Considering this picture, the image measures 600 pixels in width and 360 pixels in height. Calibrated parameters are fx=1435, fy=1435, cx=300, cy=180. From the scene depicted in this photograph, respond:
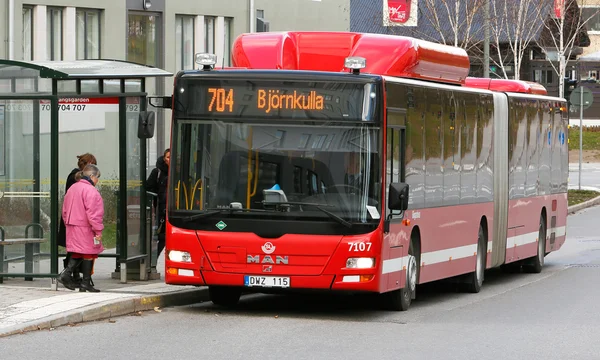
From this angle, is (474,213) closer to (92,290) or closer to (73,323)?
(92,290)

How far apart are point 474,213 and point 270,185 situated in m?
4.92

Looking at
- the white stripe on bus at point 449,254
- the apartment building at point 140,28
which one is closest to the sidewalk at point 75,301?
the white stripe on bus at point 449,254

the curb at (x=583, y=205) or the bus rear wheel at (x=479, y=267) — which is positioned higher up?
the bus rear wheel at (x=479, y=267)

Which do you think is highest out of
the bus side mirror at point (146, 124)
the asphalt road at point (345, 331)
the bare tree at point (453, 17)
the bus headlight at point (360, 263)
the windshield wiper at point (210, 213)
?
the bare tree at point (453, 17)

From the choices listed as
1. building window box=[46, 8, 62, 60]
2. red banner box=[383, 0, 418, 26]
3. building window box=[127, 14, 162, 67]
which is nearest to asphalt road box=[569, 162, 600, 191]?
red banner box=[383, 0, 418, 26]

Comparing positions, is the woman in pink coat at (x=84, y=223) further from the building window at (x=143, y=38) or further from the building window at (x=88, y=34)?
the building window at (x=143, y=38)

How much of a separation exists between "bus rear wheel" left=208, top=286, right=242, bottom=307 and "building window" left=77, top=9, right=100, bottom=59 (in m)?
16.5

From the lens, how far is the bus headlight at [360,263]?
1441 cm

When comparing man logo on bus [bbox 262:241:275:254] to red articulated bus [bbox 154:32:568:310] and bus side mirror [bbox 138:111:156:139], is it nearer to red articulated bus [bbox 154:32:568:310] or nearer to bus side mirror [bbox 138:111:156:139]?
red articulated bus [bbox 154:32:568:310]

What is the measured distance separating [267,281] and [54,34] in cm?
1769

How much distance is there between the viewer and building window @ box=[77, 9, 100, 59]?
104ft

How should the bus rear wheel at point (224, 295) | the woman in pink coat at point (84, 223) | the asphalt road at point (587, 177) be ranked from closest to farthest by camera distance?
the woman in pink coat at point (84, 223) → the bus rear wheel at point (224, 295) → the asphalt road at point (587, 177)

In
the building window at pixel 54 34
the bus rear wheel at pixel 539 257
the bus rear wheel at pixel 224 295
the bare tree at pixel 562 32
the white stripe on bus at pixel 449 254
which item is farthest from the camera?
the bare tree at pixel 562 32

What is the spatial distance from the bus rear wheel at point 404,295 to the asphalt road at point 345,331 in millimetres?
143
